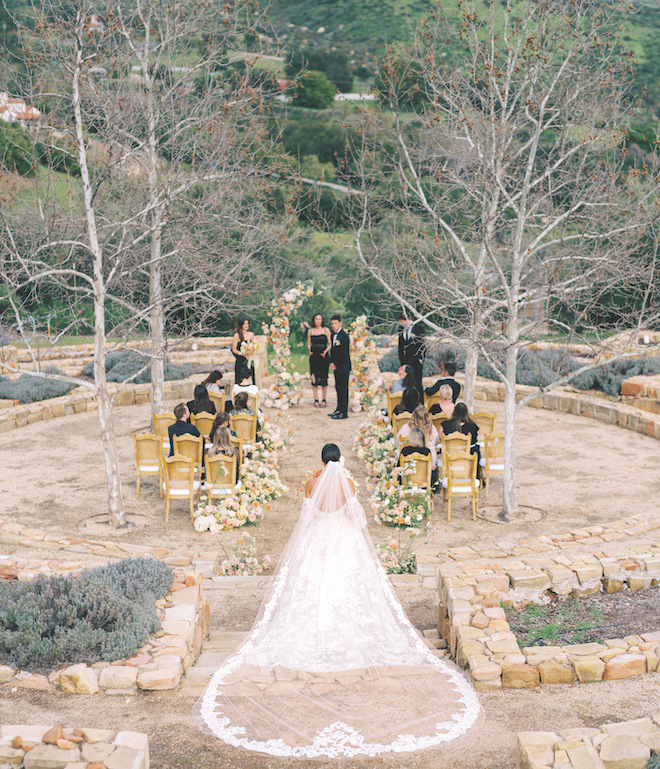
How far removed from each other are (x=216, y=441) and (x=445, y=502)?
2.89 metres

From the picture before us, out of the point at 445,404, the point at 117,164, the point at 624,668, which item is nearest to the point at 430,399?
the point at 445,404

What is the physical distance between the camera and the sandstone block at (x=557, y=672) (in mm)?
5625

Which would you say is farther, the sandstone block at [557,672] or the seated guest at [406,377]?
the seated guest at [406,377]

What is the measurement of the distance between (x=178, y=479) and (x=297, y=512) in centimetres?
158

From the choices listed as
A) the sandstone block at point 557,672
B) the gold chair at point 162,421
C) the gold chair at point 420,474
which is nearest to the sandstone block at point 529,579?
the sandstone block at point 557,672

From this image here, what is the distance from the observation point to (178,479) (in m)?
Answer: 9.84

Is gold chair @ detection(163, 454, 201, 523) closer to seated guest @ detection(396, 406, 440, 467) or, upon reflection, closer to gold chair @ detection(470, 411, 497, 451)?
seated guest @ detection(396, 406, 440, 467)

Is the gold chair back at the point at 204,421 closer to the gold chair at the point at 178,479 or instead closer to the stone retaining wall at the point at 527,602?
the gold chair at the point at 178,479

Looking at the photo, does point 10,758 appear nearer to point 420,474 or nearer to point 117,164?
point 420,474

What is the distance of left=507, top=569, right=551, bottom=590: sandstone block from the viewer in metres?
7.15

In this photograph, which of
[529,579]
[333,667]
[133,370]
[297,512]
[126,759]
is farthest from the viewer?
[133,370]

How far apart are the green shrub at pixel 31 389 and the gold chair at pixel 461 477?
907 centimetres

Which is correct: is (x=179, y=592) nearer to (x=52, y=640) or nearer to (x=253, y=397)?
(x=52, y=640)

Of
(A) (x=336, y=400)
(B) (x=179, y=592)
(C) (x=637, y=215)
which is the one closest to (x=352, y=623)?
(B) (x=179, y=592)
